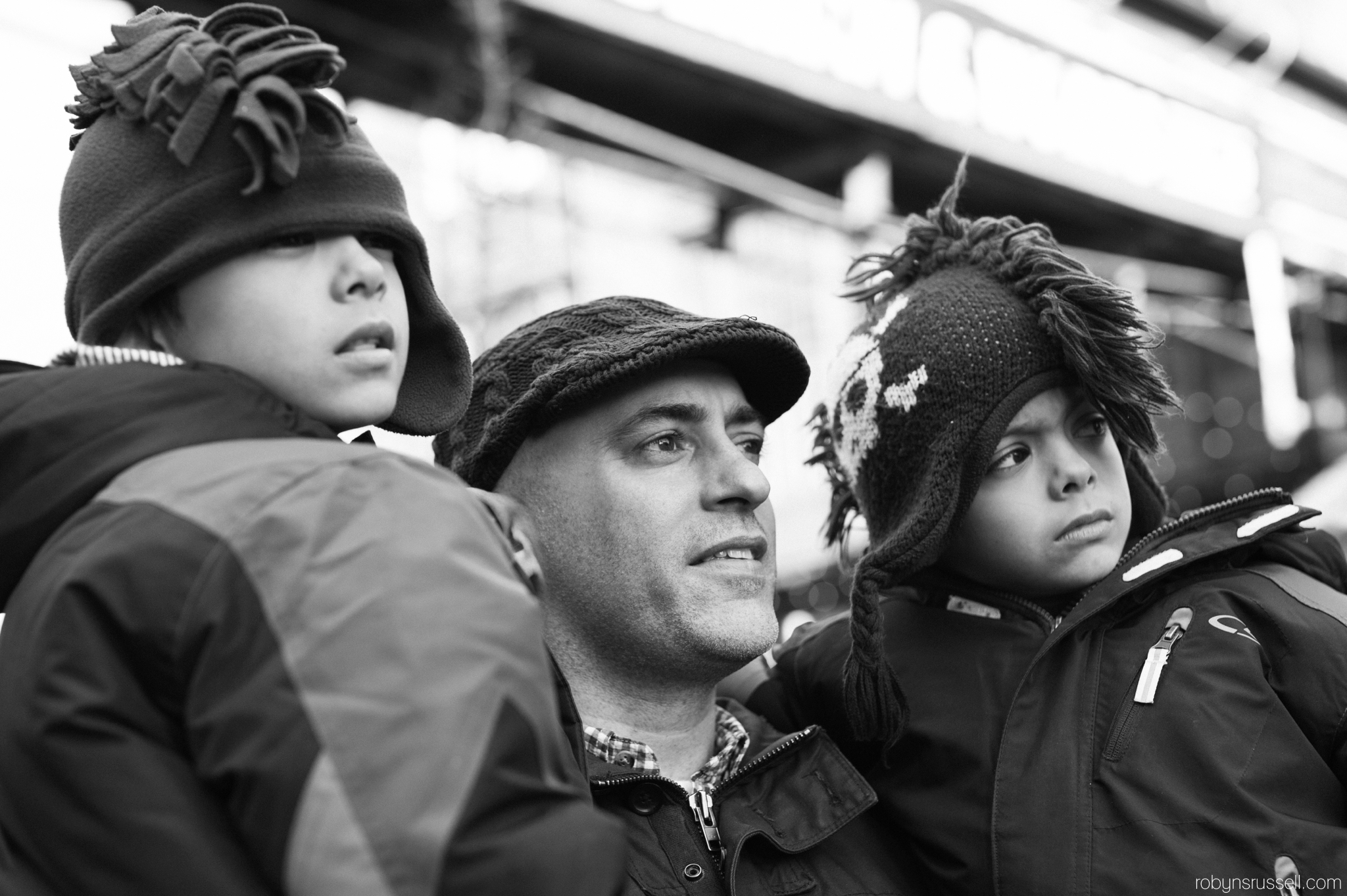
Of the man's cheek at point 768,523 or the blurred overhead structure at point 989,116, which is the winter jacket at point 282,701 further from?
the blurred overhead structure at point 989,116

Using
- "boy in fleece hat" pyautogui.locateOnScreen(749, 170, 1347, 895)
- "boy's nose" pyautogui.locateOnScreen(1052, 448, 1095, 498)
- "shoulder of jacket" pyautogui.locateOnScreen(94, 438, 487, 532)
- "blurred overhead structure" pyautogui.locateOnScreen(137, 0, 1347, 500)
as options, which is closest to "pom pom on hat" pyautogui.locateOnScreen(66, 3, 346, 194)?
"shoulder of jacket" pyautogui.locateOnScreen(94, 438, 487, 532)

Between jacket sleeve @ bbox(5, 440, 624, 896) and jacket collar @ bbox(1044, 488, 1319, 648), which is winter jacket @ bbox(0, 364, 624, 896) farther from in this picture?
jacket collar @ bbox(1044, 488, 1319, 648)

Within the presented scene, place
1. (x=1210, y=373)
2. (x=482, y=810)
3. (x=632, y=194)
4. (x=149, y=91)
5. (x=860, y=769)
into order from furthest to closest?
(x=1210, y=373) → (x=632, y=194) → (x=860, y=769) → (x=149, y=91) → (x=482, y=810)

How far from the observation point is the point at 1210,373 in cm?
1235

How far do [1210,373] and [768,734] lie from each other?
11156 mm

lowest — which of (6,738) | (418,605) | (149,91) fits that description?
(6,738)

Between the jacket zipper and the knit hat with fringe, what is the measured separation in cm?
20

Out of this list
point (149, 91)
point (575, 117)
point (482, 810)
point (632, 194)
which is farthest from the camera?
point (632, 194)

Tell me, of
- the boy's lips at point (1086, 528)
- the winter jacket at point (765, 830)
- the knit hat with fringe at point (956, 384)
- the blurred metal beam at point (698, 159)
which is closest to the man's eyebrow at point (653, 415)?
the knit hat with fringe at point (956, 384)

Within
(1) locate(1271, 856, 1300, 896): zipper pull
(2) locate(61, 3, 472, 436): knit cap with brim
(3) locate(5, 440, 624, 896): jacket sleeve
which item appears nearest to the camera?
(3) locate(5, 440, 624, 896): jacket sleeve

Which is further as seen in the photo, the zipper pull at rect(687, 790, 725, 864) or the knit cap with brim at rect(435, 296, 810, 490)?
the knit cap with brim at rect(435, 296, 810, 490)

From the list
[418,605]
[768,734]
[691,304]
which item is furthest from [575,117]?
[418,605]

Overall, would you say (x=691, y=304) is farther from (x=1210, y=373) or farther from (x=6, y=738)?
(x=1210, y=373)

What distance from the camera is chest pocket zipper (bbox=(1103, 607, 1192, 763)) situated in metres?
1.99
